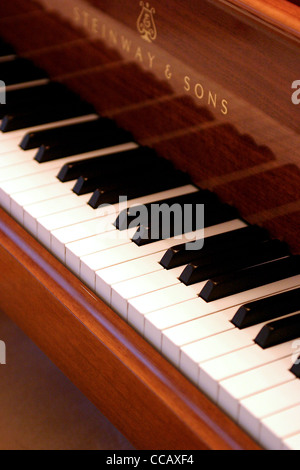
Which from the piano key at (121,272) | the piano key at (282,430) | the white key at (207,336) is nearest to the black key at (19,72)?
the piano key at (121,272)

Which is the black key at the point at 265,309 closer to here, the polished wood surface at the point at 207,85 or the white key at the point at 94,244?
the polished wood surface at the point at 207,85

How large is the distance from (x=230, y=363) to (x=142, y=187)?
673mm

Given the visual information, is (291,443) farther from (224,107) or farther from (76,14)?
(76,14)

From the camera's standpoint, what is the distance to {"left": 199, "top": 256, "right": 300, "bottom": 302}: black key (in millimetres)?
1697

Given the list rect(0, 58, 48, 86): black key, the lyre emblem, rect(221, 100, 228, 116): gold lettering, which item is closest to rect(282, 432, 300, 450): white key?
rect(221, 100, 228, 116): gold lettering

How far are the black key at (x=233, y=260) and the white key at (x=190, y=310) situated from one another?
65 millimetres

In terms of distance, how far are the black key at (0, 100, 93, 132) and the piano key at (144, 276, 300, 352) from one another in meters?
0.93

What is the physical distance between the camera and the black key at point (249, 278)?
170cm

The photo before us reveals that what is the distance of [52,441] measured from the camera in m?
2.41

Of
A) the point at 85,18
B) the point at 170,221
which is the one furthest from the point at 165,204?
the point at 85,18

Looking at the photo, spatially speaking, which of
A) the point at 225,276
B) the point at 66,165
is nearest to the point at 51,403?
the point at 66,165

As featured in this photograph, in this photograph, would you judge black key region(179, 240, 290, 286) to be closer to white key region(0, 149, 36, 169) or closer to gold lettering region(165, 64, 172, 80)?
gold lettering region(165, 64, 172, 80)
